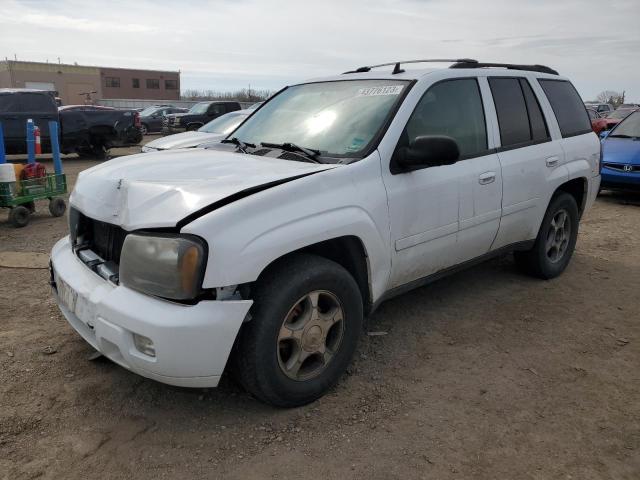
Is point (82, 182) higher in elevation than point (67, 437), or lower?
higher

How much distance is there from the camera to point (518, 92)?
430 cm

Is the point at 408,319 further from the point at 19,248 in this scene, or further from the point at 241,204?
the point at 19,248

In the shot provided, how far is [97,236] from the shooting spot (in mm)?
3170

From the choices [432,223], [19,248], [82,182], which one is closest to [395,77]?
[432,223]

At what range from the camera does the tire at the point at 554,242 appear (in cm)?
466

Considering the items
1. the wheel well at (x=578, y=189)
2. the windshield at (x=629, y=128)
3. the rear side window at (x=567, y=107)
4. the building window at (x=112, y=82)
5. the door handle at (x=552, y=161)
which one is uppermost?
the building window at (x=112, y=82)

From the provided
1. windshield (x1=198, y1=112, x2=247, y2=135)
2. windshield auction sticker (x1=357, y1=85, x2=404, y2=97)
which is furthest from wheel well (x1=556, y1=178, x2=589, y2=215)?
windshield (x1=198, y1=112, x2=247, y2=135)

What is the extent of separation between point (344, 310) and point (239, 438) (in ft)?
2.86

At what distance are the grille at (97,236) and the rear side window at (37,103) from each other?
11985mm

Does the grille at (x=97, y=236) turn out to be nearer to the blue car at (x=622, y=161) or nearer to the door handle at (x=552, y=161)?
the door handle at (x=552, y=161)

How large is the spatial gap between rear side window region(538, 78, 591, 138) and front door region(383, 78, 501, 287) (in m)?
1.18

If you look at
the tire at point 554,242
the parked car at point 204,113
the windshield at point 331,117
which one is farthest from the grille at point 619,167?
the parked car at point 204,113

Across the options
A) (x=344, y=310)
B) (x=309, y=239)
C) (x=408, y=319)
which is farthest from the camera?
(x=408, y=319)

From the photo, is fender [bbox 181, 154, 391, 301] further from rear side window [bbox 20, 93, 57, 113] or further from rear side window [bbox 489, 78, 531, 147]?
rear side window [bbox 20, 93, 57, 113]
